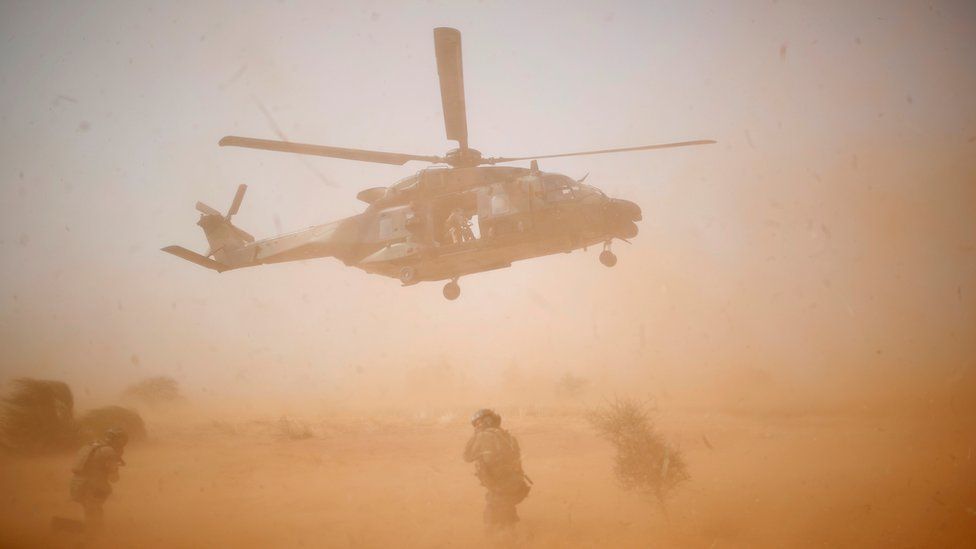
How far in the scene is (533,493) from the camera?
1007 cm

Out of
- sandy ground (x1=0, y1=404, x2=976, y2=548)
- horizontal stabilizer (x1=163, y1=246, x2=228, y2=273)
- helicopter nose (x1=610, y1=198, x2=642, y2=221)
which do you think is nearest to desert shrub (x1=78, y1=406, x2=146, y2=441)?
sandy ground (x1=0, y1=404, x2=976, y2=548)

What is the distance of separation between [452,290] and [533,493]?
516 centimetres

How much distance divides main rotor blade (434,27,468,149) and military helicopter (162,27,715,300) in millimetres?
16

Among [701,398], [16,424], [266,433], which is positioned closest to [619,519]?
[266,433]

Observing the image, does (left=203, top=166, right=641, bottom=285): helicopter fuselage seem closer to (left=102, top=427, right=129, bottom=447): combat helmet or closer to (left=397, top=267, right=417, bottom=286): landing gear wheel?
(left=397, top=267, right=417, bottom=286): landing gear wheel

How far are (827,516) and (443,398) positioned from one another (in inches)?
1183

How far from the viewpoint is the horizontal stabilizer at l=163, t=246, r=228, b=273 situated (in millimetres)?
9923

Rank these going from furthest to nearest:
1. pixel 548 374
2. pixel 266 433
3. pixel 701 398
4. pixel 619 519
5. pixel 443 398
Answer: pixel 548 374 → pixel 443 398 → pixel 701 398 → pixel 266 433 → pixel 619 519

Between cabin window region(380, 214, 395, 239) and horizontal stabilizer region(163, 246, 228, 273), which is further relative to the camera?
horizontal stabilizer region(163, 246, 228, 273)

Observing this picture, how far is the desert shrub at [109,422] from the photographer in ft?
47.9

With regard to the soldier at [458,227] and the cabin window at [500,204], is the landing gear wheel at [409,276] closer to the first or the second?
the soldier at [458,227]

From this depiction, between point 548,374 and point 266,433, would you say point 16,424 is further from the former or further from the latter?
point 548,374

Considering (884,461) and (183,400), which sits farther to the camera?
(183,400)

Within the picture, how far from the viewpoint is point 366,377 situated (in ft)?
166
